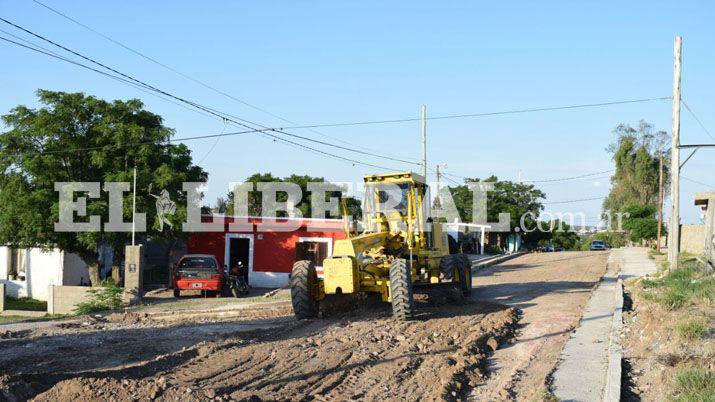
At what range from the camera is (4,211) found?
77.4 ft

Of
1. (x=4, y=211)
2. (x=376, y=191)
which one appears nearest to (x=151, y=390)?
(x=376, y=191)

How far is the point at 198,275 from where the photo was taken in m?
23.5

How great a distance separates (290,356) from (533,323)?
20.8 feet

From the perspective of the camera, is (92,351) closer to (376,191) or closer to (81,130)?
(376,191)

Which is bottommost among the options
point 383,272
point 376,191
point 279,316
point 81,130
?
point 279,316

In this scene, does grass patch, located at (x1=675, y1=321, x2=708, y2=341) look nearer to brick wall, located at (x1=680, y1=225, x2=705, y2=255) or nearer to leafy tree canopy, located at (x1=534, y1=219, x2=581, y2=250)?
brick wall, located at (x1=680, y1=225, x2=705, y2=255)

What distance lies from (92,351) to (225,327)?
369cm

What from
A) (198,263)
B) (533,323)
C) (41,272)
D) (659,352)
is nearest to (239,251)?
(198,263)

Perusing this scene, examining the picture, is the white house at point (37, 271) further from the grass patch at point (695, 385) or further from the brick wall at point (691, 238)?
the brick wall at point (691, 238)

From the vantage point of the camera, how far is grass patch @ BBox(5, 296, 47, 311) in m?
24.9

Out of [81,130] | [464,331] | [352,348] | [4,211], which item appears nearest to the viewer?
[352,348]

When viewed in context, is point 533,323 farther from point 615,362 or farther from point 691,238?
point 691,238

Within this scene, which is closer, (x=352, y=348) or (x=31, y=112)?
(x=352, y=348)

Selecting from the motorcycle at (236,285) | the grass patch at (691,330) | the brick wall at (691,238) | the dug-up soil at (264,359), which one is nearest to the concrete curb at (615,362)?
the grass patch at (691,330)
